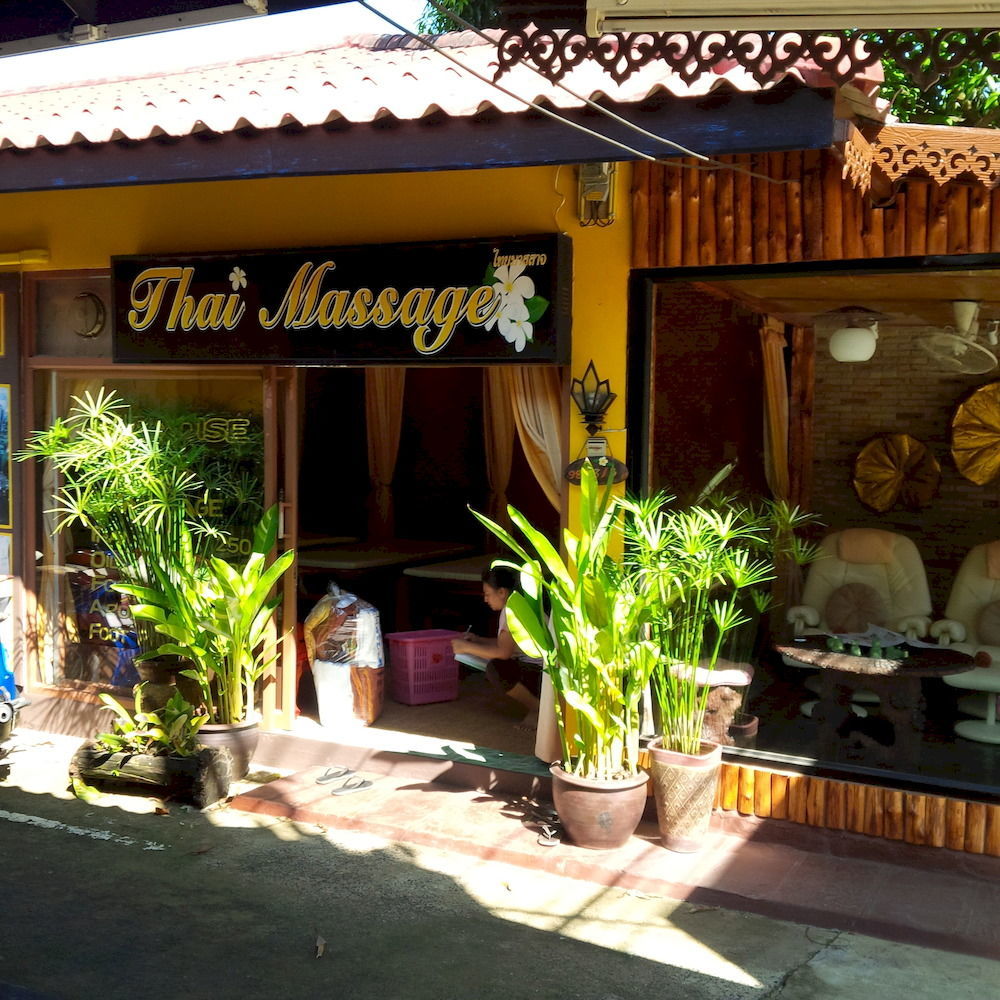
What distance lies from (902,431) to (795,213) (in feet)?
15.2

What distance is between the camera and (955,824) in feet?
18.5

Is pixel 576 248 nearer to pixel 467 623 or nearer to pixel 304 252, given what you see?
pixel 304 252

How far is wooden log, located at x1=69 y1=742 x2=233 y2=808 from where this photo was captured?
648 cm

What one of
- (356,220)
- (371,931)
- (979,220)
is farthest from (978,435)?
(371,931)

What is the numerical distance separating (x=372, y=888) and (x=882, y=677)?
2.85 metres

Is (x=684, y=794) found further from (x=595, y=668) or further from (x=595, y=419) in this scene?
(x=595, y=419)

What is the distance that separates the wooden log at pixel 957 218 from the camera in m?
5.59

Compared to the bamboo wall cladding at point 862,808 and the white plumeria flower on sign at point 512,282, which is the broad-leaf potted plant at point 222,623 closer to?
the white plumeria flower on sign at point 512,282

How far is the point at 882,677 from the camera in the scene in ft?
21.0

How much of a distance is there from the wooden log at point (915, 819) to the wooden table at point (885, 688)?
32 cm

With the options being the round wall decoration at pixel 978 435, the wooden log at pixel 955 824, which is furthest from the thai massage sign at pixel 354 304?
the round wall decoration at pixel 978 435

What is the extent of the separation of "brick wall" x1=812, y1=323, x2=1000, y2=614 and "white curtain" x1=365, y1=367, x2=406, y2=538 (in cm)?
380

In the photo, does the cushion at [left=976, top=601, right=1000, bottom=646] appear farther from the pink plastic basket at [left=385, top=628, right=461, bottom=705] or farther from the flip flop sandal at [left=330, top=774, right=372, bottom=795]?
the flip flop sandal at [left=330, top=774, right=372, bottom=795]

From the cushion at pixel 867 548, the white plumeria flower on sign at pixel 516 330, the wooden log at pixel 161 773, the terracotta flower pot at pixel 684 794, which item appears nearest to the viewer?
the terracotta flower pot at pixel 684 794
